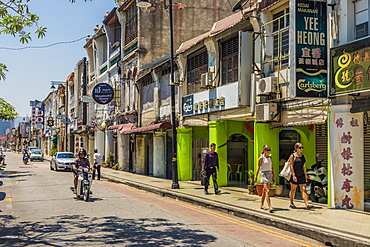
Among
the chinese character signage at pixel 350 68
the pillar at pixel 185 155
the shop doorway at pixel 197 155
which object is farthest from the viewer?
the pillar at pixel 185 155

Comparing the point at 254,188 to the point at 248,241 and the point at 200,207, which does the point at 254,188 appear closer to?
the point at 200,207

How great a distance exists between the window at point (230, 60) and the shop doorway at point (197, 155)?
15.1 ft

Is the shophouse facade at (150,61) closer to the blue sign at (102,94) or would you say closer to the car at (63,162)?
the blue sign at (102,94)

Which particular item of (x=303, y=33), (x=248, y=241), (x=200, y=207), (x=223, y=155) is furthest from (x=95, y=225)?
(x=223, y=155)

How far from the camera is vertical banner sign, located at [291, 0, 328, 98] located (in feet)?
38.9

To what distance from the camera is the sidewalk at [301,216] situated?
858cm

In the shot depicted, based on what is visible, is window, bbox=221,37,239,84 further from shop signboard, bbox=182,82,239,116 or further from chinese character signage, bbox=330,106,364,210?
chinese character signage, bbox=330,106,364,210

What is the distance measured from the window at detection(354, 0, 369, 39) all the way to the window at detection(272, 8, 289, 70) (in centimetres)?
262

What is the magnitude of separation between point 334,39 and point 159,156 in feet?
49.9

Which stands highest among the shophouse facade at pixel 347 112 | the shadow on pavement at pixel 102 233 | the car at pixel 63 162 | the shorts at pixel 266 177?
the shophouse facade at pixel 347 112

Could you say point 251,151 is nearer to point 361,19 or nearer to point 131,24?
point 361,19

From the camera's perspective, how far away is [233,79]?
1747cm

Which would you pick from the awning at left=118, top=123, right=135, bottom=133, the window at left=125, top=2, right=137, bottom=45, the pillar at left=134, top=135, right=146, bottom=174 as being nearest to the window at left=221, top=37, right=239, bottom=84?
the pillar at left=134, top=135, right=146, bottom=174

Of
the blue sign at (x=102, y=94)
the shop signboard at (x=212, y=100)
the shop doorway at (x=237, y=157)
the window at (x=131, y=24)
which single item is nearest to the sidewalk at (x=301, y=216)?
the shop signboard at (x=212, y=100)
